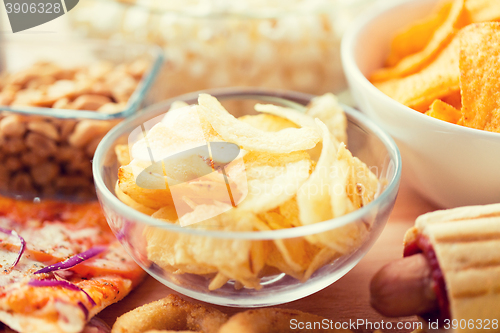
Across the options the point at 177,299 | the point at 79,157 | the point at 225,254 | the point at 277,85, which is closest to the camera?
the point at 225,254

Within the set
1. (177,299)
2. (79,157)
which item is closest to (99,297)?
(177,299)

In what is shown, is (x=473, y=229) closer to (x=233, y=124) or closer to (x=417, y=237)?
(x=417, y=237)

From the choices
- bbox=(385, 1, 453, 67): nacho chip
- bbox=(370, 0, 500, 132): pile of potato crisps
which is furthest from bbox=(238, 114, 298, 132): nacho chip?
bbox=(385, 1, 453, 67): nacho chip

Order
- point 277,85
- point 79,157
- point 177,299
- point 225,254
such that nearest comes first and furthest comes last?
point 225,254 < point 177,299 < point 79,157 < point 277,85

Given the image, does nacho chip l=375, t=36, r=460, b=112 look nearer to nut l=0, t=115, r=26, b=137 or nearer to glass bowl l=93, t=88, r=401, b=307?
glass bowl l=93, t=88, r=401, b=307

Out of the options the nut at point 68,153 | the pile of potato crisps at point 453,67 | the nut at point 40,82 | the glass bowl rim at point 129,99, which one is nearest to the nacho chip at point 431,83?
the pile of potato crisps at point 453,67

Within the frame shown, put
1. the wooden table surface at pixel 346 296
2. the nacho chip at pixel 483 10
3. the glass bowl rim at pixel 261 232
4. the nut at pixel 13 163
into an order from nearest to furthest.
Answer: the glass bowl rim at pixel 261 232 < the wooden table surface at pixel 346 296 < the nacho chip at pixel 483 10 < the nut at pixel 13 163

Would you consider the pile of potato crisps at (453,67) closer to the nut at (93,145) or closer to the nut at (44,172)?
the nut at (93,145)
